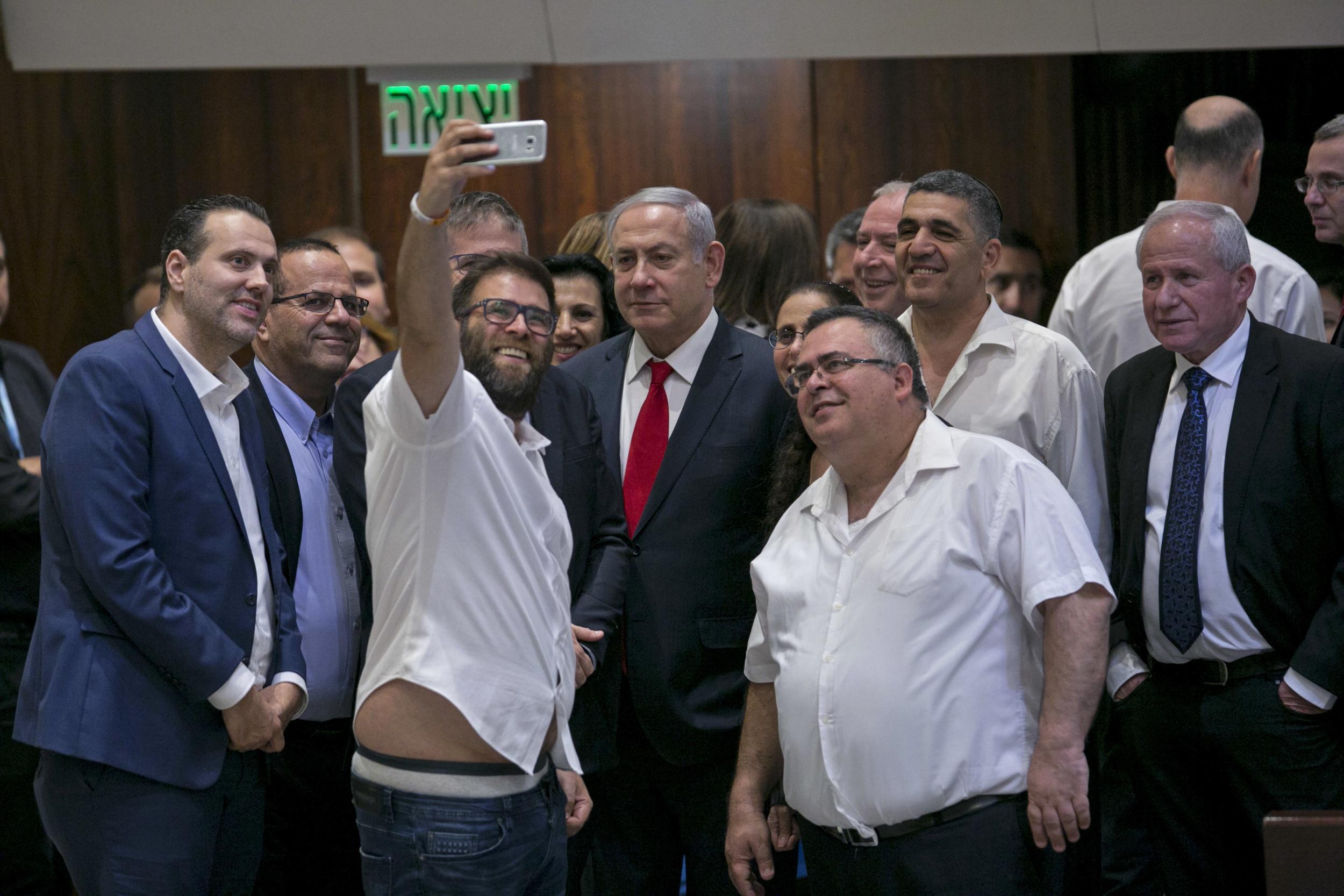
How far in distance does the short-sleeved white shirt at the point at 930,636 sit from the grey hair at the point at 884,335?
0.40 feet

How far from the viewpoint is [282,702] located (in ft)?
8.42

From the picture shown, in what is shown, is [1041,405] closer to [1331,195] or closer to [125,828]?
[1331,195]

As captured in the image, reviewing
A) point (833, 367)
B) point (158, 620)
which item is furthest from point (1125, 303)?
point (158, 620)

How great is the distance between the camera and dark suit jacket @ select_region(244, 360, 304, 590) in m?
2.82

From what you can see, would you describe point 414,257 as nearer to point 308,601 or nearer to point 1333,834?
point 308,601

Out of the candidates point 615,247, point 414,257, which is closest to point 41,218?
point 615,247

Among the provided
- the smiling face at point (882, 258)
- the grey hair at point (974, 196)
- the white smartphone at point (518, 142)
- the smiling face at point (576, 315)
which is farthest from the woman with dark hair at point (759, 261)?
the white smartphone at point (518, 142)

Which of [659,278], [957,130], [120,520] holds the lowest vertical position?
[120,520]

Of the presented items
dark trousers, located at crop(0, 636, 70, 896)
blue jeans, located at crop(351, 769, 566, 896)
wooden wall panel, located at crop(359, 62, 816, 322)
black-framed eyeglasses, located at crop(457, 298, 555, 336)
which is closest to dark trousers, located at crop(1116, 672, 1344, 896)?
blue jeans, located at crop(351, 769, 566, 896)

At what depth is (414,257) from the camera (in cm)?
192

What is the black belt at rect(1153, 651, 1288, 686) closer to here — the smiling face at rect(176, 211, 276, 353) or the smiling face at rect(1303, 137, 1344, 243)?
the smiling face at rect(1303, 137, 1344, 243)

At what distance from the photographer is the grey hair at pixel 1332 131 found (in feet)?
10.6

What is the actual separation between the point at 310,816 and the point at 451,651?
1.21m

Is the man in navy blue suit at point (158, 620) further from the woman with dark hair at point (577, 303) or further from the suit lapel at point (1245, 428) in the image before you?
the suit lapel at point (1245, 428)
